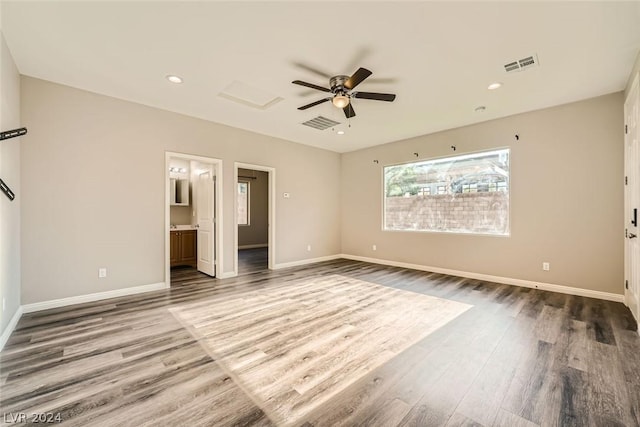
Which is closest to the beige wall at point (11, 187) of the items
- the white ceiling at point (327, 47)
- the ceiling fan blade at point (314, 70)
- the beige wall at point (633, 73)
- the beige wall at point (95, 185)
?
the beige wall at point (95, 185)

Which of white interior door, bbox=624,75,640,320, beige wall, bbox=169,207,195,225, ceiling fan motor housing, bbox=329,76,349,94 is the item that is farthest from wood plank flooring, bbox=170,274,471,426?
beige wall, bbox=169,207,195,225

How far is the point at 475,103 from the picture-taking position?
410cm

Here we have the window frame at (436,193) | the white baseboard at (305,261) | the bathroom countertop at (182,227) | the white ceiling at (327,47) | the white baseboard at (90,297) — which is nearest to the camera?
the white ceiling at (327,47)

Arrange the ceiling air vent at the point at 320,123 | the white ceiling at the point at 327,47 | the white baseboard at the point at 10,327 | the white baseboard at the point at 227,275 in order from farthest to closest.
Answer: the white baseboard at the point at 227,275
the ceiling air vent at the point at 320,123
the white baseboard at the point at 10,327
the white ceiling at the point at 327,47

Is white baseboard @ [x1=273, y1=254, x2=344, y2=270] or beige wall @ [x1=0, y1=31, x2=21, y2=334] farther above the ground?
beige wall @ [x1=0, y1=31, x2=21, y2=334]

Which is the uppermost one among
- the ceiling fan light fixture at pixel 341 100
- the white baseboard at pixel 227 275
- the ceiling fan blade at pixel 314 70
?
the ceiling fan blade at pixel 314 70

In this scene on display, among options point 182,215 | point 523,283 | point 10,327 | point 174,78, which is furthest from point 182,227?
point 523,283

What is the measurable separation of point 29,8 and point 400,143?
18.9ft

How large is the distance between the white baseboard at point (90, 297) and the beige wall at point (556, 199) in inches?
201

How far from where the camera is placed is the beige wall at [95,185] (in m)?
3.36

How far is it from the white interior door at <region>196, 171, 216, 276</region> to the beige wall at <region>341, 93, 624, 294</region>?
4.36m

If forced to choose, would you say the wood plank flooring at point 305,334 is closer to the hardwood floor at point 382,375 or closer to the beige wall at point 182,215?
the hardwood floor at point 382,375

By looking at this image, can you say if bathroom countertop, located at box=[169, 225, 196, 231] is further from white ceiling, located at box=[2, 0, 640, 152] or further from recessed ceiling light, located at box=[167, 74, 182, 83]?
recessed ceiling light, located at box=[167, 74, 182, 83]

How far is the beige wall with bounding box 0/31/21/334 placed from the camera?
2.53 m
